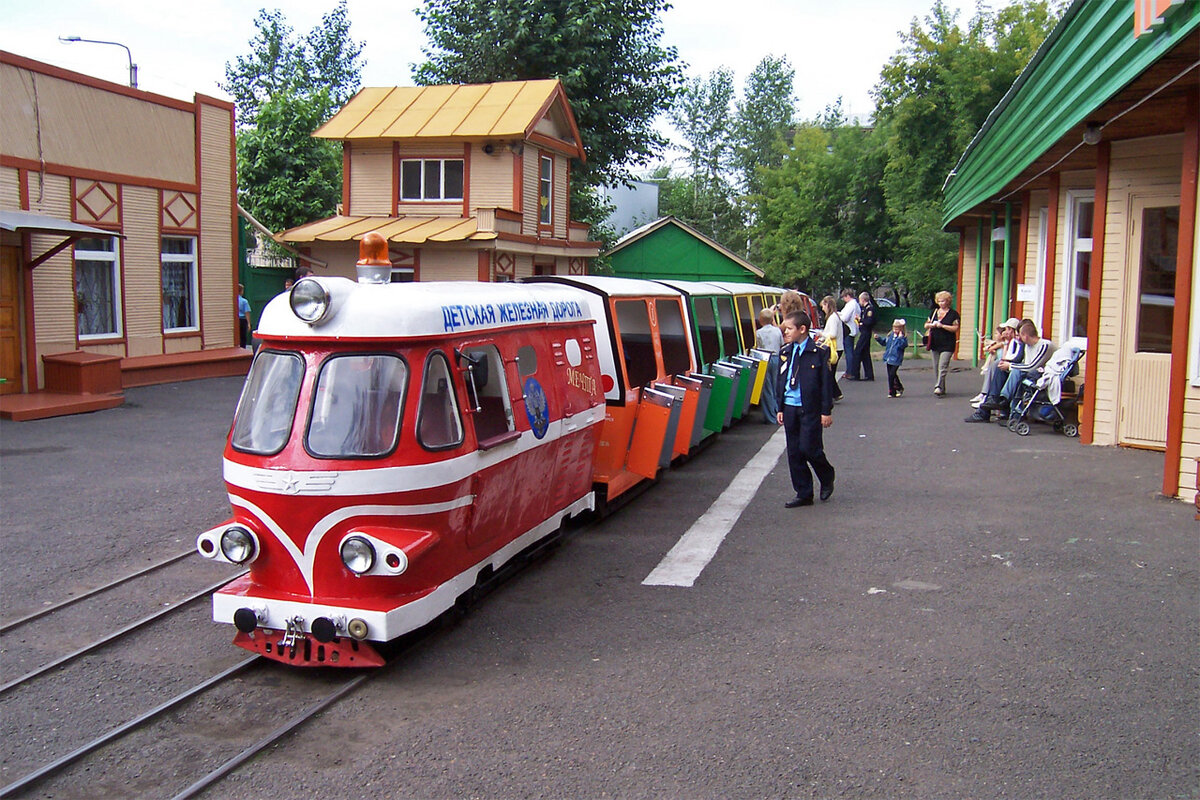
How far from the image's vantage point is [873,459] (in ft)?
37.0

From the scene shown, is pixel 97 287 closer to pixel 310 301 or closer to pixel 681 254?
pixel 310 301

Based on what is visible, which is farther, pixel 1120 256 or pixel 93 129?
pixel 93 129

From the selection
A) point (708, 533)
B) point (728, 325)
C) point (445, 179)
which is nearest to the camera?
point (708, 533)

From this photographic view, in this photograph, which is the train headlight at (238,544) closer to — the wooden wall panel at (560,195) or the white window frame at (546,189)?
the white window frame at (546,189)

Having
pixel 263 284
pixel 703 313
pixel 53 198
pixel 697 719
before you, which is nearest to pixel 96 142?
pixel 53 198

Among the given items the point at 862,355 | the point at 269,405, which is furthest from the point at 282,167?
the point at 269,405

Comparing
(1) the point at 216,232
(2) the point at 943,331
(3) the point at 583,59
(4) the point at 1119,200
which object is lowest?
(2) the point at 943,331

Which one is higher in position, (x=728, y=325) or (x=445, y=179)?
(x=445, y=179)

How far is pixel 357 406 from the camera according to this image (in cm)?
552

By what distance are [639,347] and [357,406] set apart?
5.26 m

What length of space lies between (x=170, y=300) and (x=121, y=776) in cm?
1677

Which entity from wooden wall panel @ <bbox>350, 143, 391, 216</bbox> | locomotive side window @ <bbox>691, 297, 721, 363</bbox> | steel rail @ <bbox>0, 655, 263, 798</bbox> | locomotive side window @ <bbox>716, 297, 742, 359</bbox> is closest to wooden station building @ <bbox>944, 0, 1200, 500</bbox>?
locomotive side window @ <bbox>716, 297, 742, 359</bbox>

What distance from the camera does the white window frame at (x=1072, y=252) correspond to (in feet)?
45.8

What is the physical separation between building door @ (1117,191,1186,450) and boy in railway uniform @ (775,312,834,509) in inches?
166
